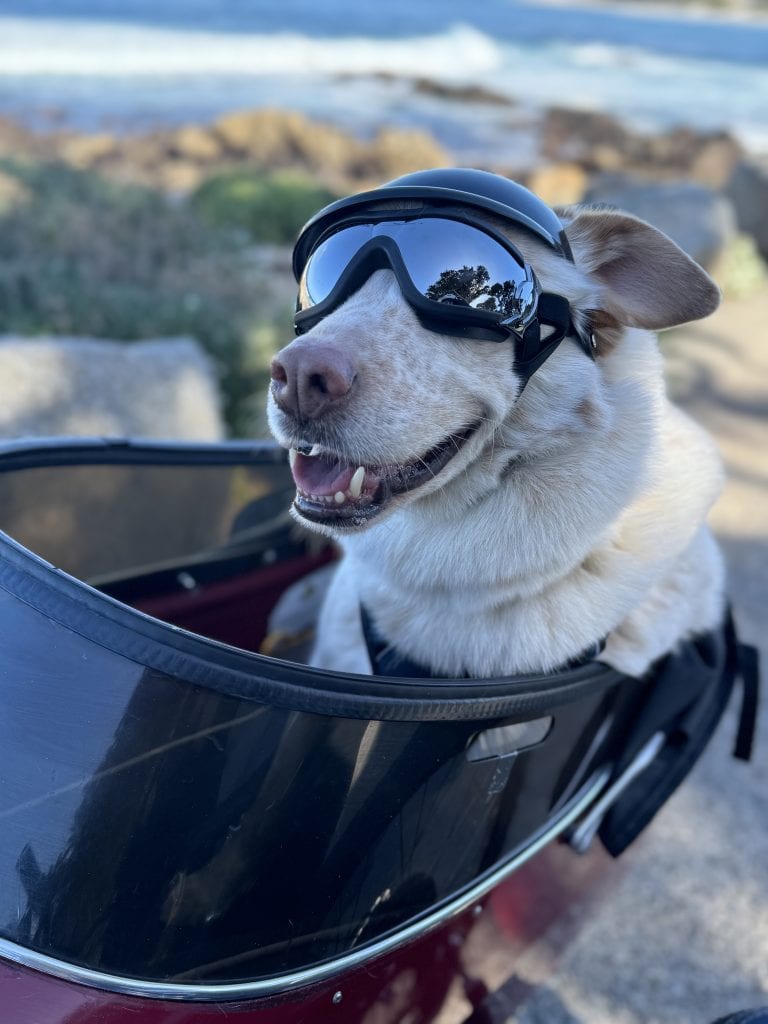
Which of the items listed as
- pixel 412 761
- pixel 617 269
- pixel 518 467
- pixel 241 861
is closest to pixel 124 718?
pixel 241 861

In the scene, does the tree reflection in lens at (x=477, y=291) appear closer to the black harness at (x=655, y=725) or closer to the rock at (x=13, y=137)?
the black harness at (x=655, y=725)

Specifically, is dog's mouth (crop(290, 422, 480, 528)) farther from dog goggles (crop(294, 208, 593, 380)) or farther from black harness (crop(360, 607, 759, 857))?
black harness (crop(360, 607, 759, 857))

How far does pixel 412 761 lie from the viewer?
1.39 m

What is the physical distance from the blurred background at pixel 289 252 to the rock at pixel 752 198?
1.1 inches

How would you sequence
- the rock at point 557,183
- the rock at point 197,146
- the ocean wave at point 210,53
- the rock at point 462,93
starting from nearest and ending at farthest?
1. the rock at point 557,183
2. the rock at point 197,146
3. the rock at point 462,93
4. the ocean wave at point 210,53

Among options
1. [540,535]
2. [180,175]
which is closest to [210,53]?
[180,175]

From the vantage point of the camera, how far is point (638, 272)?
1.77m

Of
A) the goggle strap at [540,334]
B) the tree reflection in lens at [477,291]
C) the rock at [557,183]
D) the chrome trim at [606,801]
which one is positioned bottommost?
the rock at [557,183]

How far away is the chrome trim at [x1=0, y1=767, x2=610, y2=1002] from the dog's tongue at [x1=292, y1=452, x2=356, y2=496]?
74cm

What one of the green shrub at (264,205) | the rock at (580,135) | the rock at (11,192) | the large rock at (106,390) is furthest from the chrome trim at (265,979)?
the rock at (580,135)

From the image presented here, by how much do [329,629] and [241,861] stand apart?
0.89 m

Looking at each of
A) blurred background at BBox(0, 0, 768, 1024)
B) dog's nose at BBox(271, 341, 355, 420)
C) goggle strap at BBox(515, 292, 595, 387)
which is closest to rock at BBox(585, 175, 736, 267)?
blurred background at BBox(0, 0, 768, 1024)

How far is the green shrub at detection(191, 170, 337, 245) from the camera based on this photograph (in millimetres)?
10039

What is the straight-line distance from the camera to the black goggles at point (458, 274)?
61.7 inches
